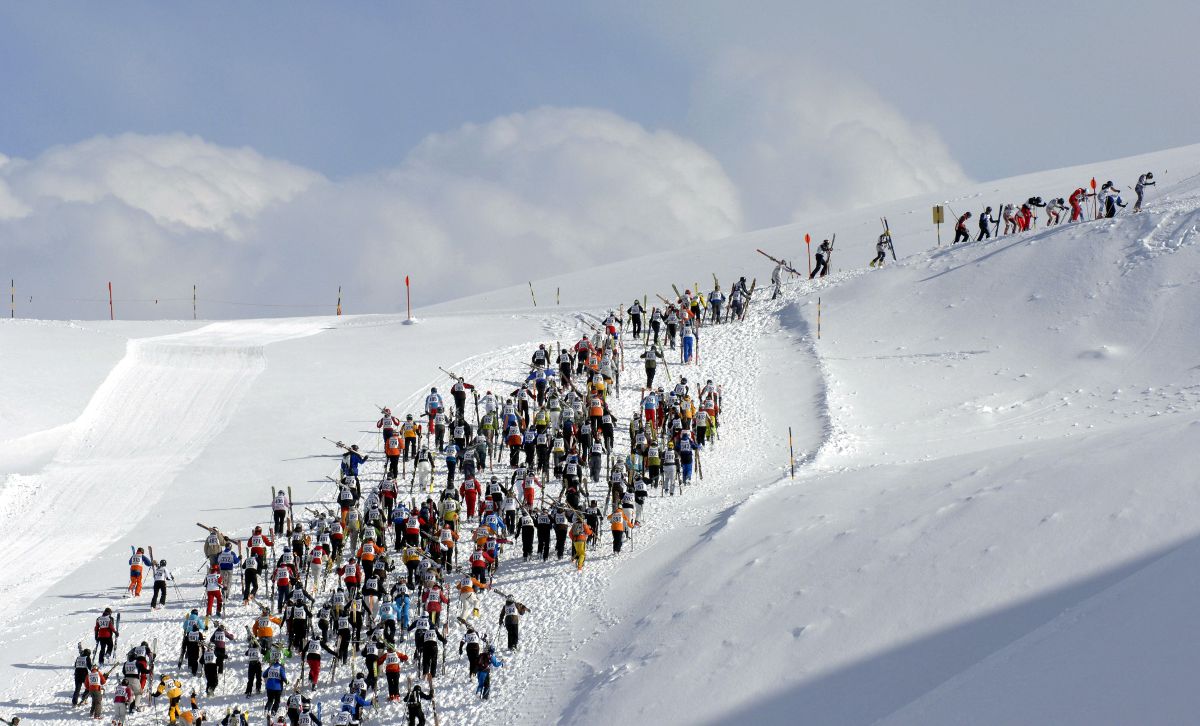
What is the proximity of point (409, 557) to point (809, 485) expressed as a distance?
7.08 m

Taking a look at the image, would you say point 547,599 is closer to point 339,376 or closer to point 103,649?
point 103,649

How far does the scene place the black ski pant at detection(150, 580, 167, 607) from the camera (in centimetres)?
2300

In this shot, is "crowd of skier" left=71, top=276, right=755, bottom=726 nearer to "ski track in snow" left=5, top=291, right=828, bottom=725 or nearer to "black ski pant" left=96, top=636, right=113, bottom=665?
"black ski pant" left=96, top=636, right=113, bottom=665

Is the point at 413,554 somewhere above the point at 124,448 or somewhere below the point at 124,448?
below

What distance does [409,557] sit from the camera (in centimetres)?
2269

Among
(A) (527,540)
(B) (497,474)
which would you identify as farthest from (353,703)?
(B) (497,474)

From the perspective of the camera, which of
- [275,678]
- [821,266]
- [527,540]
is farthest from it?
[821,266]

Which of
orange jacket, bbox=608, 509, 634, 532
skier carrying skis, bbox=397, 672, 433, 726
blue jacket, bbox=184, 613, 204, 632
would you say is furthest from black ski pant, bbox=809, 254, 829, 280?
skier carrying skis, bbox=397, 672, 433, 726

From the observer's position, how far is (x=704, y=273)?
5647 cm

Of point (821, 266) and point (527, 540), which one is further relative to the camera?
point (821, 266)

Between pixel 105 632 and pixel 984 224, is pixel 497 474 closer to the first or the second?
pixel 105 632

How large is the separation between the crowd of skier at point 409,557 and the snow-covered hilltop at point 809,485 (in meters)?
0.42

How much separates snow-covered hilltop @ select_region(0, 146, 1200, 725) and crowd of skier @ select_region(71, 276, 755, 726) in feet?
1.39

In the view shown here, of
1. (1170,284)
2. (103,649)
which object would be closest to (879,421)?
(1170,284)
